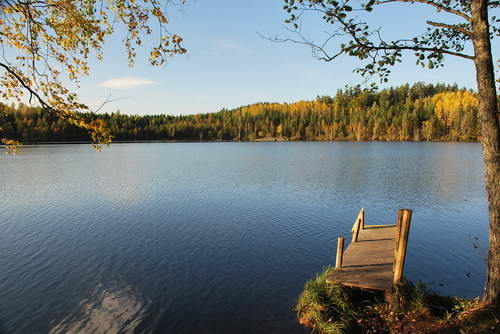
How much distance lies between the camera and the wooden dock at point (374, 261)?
9414 millimetres

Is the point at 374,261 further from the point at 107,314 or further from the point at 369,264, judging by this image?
the point at 107,314

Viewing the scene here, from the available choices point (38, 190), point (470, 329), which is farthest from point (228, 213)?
point (38, 190)

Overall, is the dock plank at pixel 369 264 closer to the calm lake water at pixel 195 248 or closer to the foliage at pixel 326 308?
the foliage at pixel 326 308

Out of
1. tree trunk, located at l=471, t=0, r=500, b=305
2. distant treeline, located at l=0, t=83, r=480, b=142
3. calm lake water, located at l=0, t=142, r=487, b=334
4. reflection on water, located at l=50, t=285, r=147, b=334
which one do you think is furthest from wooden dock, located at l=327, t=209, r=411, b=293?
distant treeline, located at l=0, t=83, r=480, b=142

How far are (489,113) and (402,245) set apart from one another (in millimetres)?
4718

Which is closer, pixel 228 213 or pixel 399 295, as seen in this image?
pixel 399 295

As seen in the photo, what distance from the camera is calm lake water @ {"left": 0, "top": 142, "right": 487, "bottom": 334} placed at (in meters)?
10.1

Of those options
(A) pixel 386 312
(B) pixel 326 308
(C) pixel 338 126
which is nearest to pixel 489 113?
(A) pixel 386 312

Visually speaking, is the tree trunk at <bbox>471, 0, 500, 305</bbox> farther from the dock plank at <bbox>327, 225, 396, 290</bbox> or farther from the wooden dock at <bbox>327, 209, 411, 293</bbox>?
the dock plank at <bbox>327, 225, 396, 290</bbox>

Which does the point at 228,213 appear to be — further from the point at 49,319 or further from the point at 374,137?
the point at 374,137

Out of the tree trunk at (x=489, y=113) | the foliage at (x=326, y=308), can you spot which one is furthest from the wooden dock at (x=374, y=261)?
the tree trunk at (x=489, y=113)

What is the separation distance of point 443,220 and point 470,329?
15.6m

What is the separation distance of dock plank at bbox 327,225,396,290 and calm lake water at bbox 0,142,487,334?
1591 mm

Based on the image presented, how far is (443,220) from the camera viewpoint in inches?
800
